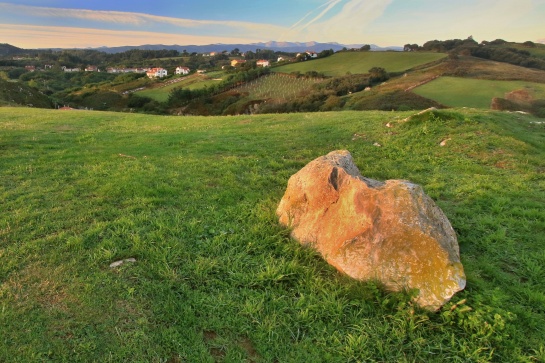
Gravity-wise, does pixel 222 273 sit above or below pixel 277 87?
above

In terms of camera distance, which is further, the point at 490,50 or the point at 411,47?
the point at 411,47

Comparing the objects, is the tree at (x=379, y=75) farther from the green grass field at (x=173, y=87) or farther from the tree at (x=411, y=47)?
the tree at (x=411, y=47)

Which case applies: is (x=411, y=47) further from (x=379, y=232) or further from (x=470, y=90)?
(x=379, y=232)

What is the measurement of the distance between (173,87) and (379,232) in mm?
110711

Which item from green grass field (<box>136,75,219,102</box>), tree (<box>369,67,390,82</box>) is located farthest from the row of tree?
green grass field (<box>136,75,219,102</box>)

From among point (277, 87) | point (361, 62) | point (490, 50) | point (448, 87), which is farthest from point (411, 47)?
point (448, 87)

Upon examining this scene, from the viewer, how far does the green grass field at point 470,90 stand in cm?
5512

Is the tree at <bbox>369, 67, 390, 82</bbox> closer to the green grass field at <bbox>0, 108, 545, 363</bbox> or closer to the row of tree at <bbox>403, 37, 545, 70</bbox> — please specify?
the row of tree at <bbox>403, 37, 545, 70</bbox>

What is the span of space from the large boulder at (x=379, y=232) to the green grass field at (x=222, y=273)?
23cm

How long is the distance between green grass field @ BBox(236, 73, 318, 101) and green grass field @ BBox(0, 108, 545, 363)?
7087 cm

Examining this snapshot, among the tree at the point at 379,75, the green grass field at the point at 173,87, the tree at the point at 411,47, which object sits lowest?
the green grass field at the point at 173,87

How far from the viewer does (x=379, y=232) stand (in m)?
4.87

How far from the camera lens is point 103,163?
32.9ft

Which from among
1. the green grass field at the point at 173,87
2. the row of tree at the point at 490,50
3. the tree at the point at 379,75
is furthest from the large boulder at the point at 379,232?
the row of tree at the point at 490,50
